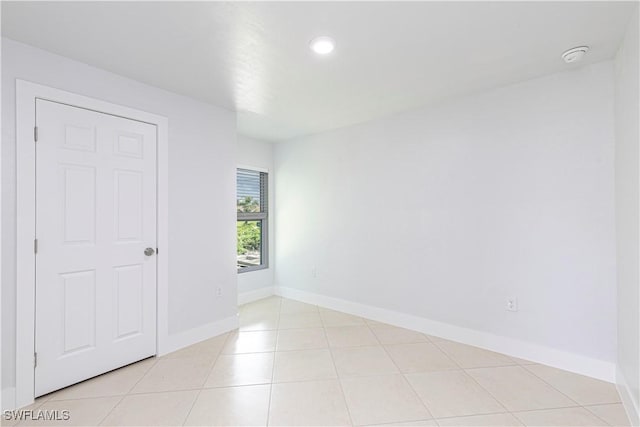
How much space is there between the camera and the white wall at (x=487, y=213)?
2.29 meters

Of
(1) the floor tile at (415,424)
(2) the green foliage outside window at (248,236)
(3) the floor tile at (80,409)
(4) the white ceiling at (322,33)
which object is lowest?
(3) the floor tile at (80,409)

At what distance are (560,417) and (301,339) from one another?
206 centimetres

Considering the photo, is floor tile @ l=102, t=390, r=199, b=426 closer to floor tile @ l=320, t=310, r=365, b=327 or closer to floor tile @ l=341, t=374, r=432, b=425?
floor tile @ l=341, t=374, r=432, b=425

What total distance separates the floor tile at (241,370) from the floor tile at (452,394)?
1136mm

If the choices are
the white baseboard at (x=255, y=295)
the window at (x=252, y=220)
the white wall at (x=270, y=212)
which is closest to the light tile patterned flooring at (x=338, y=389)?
the white baseboard at (x=255, y=295)

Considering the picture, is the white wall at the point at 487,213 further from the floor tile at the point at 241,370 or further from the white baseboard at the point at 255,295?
the floor tile at the point at 241,370

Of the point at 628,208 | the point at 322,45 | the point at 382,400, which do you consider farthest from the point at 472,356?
the point at 322,45

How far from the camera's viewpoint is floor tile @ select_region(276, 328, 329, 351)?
2887 millimetres

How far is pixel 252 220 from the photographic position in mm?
4633

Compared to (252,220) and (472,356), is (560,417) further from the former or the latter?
(252,220)

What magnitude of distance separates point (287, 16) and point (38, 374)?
2869mm

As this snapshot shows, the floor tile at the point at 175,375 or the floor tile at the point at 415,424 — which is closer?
the floor tile at the point at 415,424

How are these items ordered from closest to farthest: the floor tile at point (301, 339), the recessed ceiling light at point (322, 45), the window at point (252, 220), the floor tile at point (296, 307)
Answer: the recessed ceiling light at point (322, 45), the floor tile at point (301, 339), the floor tile at point (296, 307), the window at point (252, 220)

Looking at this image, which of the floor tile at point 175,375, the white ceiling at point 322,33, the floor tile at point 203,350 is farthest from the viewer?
the floor tile at point 203,350
